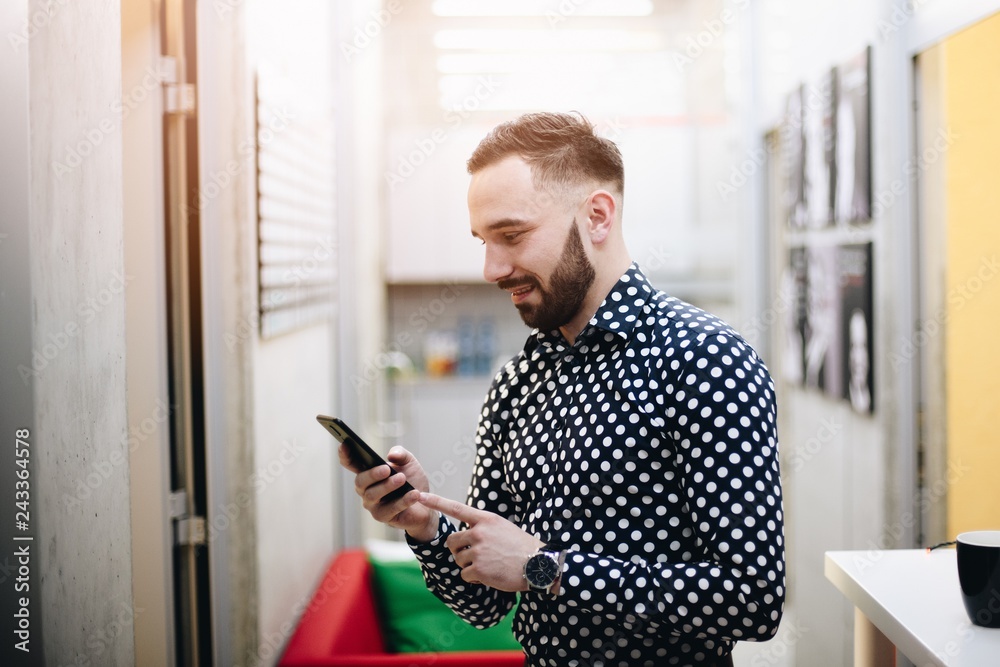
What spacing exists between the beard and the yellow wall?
1.28m

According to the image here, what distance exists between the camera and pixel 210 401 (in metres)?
2.00

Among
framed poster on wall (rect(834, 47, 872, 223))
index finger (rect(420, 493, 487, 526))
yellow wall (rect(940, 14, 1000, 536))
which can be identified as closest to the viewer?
index finger (rect(420, 493, 487, 526))

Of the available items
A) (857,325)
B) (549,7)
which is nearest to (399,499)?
(857,325)

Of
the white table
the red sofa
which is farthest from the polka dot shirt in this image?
the red sofa

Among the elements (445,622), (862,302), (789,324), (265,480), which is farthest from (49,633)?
(789,324)

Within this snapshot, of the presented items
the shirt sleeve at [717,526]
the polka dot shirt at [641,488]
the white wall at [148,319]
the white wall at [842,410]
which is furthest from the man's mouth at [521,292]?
the white wall at [842,410]

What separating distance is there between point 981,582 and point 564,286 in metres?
0.69

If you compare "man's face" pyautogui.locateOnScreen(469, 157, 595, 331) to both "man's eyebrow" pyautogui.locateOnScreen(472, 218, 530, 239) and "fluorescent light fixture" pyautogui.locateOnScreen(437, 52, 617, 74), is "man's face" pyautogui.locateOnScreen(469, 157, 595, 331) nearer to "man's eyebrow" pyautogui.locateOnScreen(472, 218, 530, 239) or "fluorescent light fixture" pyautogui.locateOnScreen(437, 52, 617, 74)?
"man's eyebrow" pyautogui.locateOnScreen(472, 218, 530, 239)

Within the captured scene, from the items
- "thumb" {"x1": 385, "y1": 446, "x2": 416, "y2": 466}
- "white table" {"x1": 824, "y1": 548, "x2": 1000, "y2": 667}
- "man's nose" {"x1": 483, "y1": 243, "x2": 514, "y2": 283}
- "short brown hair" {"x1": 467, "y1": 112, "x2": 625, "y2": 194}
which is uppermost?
"short brown hair" {"x1": 467, "y1": 112, "x2": 625, "y2": 194}

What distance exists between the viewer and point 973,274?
88.1 inches

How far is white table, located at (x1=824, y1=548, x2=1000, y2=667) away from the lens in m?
1.16

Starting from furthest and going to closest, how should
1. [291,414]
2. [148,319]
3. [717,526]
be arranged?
[291,414] < [148,319] < [717,526]

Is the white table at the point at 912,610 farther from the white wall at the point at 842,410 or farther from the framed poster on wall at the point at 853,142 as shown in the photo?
the framed poster on wall at the point at 853,142

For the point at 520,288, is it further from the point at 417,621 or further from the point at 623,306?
the point at 417,621
